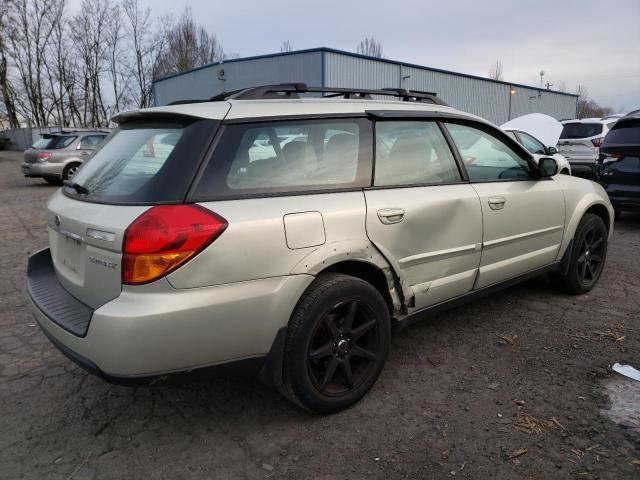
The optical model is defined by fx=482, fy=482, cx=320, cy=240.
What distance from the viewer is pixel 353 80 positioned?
19391mm

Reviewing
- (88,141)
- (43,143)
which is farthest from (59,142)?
(88,141)

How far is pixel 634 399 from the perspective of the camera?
8.91 feet

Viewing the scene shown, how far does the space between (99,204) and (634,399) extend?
121 inches

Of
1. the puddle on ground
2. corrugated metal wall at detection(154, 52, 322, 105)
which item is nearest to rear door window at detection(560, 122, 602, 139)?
corrugated metal wall at detection(154, 52, 322, 105)

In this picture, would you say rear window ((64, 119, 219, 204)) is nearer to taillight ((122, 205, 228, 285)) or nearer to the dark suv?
taillight ((122, 205, 228, 285))

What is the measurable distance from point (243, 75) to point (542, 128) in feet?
47.6

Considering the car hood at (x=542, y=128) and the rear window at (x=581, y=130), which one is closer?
the car hood at (x=542, y=128)

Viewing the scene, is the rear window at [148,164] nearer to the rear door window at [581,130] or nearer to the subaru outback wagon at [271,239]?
the subaru outback wagon at [271,239]

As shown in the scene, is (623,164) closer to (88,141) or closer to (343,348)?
(343,348)

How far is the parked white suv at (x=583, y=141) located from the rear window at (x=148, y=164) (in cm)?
1267

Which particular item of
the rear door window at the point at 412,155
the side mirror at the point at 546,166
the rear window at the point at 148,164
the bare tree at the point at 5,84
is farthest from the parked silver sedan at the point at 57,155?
the bare tree at the point at 5,84

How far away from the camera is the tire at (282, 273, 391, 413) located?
2.39 metres

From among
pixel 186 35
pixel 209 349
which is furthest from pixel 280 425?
pixel 186 35

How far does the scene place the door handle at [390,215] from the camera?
2689 millimetres
